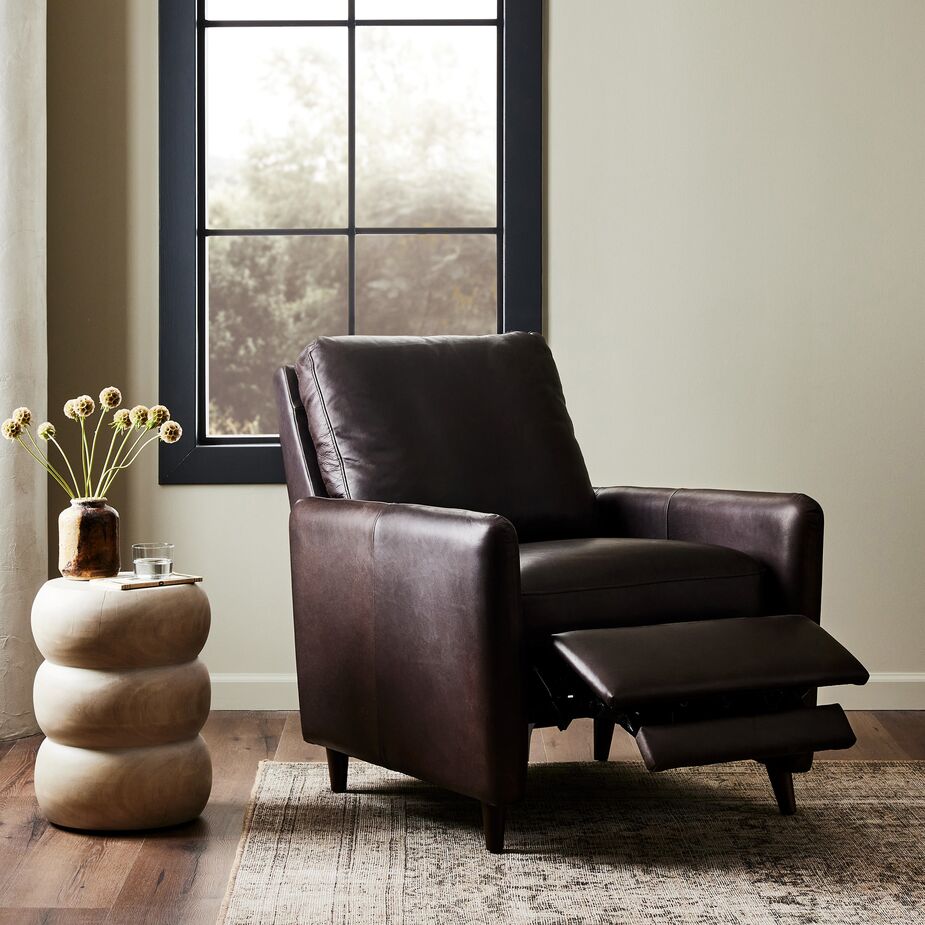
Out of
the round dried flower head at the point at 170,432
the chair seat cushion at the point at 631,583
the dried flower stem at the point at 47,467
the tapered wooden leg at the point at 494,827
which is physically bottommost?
the tapered wooden leg at the point at 494,827

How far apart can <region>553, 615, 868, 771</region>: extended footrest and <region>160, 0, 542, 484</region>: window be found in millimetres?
1502

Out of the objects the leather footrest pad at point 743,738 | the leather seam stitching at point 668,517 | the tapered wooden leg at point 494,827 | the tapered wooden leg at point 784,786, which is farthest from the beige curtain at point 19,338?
the tapered wooden leg at point 784,786

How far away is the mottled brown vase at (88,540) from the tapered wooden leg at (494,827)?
841mm

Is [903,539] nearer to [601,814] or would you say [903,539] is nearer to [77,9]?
[601,814]

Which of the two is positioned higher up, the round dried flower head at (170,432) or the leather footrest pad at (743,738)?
the round dried flower head at (170,432)

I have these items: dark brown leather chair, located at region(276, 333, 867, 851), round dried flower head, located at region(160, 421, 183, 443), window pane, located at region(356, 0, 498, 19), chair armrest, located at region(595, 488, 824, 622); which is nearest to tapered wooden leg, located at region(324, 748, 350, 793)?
dark brown leather chair, located at region(276, 333, 867, 851)

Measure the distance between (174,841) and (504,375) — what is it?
3.91ft

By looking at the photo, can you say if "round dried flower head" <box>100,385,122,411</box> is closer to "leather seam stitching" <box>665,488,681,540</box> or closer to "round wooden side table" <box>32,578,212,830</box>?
"round wooden side table" <box>32,578,212,830</box>

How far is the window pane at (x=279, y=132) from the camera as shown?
3.37 m

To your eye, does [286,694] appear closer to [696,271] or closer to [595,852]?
[595,852]

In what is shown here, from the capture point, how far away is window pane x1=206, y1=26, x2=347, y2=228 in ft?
11.0

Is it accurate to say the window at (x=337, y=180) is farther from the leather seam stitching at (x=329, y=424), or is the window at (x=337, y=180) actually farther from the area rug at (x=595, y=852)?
the area rug at (x=595, y=852)

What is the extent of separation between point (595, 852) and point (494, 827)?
0.59 ft

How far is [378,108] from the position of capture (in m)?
3.36
